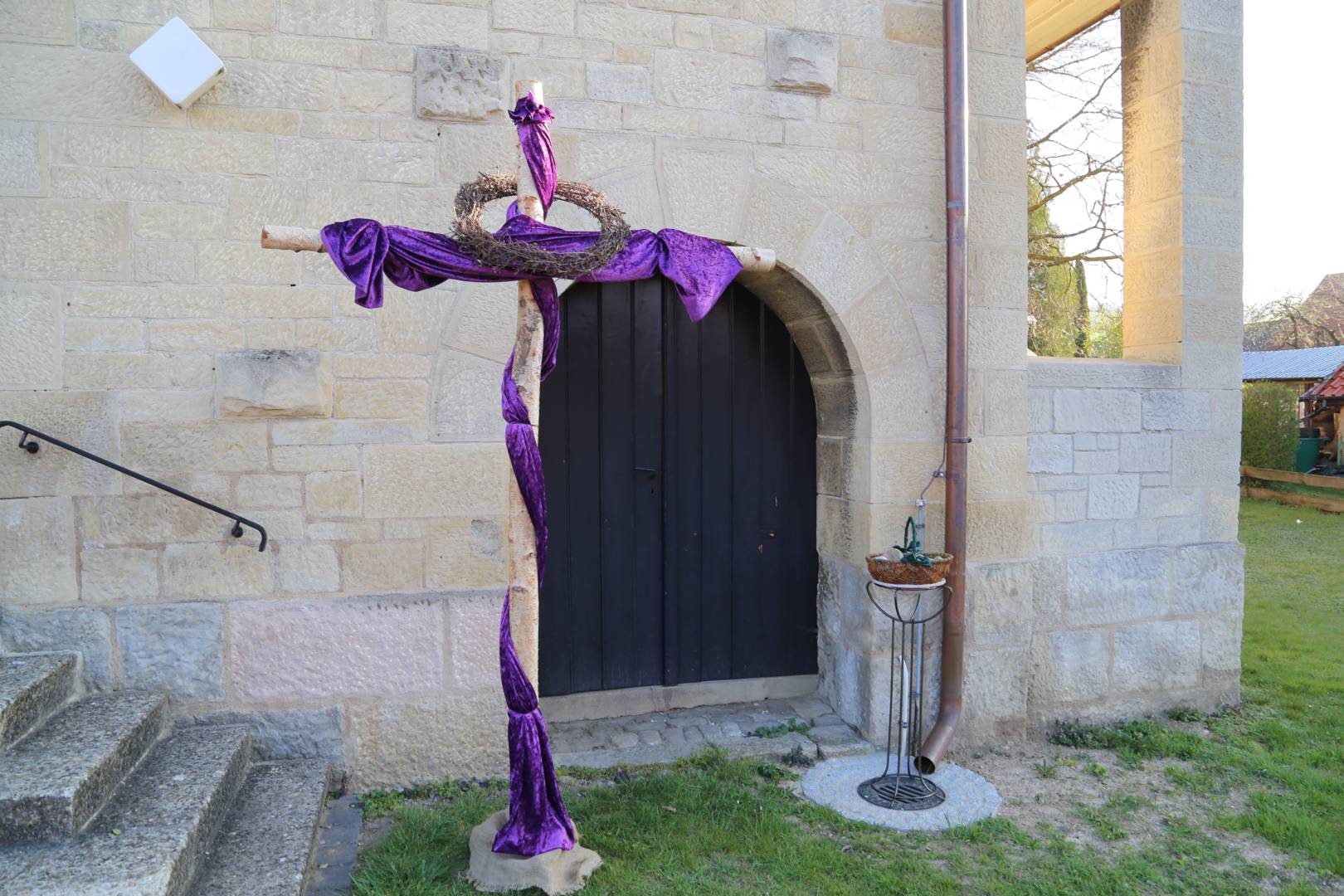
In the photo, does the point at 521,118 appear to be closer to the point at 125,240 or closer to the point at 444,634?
the point at 125,240

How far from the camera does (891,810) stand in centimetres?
328

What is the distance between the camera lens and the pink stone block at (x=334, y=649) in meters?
3.27

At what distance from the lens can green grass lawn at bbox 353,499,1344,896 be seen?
277 cm

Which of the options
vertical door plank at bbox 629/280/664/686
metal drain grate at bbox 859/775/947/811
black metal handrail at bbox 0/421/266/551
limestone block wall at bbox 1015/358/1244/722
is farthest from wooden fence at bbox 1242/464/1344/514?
black metal handrail at bbox 0/421/266/551

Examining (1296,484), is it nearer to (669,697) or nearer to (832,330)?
(832,330)

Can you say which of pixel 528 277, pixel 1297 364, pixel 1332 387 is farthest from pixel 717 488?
pixel 1297 364

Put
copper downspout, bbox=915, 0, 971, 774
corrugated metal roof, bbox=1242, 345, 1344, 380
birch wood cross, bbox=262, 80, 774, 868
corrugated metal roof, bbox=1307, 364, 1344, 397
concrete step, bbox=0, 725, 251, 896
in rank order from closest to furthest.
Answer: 1. concrete step, bbox=0, 725, 251, 896
2. birch wood cross, bbox=262, 80, 774, 868
3. copper downspout, bbox=915, 0, 971, 774
4. corrugated metal roof, bbox=1307, 364, 1344, 397
5. corrugated metal roof, bbox=1242, 345, 1344, 380

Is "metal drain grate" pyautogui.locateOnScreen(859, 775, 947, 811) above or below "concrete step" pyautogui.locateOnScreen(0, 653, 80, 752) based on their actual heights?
below

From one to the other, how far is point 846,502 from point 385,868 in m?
2.42

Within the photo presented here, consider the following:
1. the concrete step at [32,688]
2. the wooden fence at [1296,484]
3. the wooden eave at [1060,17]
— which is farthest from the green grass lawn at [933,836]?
the wooden fence at [1296,484]

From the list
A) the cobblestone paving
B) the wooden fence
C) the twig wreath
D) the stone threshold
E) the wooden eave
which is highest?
the wooden eave

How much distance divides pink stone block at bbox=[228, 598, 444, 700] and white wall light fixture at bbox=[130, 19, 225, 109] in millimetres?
1909

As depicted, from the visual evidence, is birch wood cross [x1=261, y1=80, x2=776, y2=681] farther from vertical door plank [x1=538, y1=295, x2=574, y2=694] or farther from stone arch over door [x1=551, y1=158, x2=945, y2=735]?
vertical door plank [x1=538, y1=295, x2=574, y2=694]

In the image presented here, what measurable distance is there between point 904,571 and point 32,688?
3032 millimetres
